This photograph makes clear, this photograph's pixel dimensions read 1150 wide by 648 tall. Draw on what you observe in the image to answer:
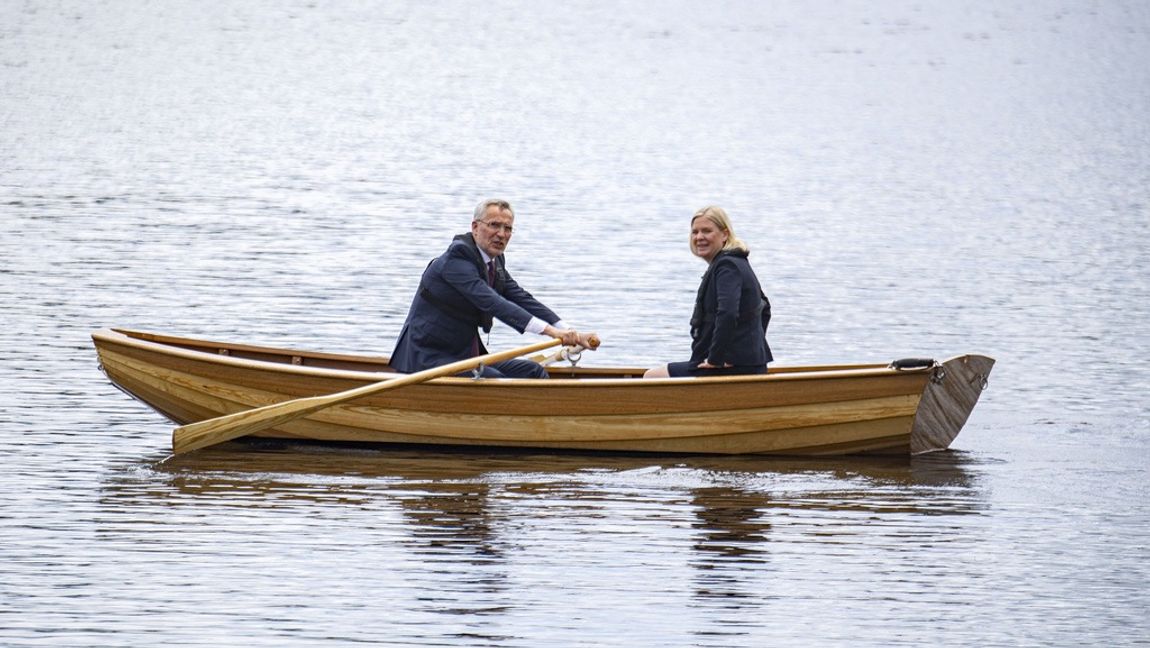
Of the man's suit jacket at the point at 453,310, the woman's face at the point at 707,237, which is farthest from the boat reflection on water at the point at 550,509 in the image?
the woman's face at the point at 707,237

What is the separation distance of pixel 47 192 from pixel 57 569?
59.0 feet

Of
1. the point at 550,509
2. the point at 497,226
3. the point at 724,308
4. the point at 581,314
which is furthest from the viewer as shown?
the point at 581,314

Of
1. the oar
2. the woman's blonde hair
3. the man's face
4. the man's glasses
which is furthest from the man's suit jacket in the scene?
the woman's blonde hair

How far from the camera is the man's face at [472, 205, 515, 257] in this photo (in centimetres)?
944

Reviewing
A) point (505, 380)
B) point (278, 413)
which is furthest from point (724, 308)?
point (278, 413)

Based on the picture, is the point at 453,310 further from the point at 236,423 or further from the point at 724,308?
the point at 724,308

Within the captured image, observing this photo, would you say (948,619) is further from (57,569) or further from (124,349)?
(124,349)

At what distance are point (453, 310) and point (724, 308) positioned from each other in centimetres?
152

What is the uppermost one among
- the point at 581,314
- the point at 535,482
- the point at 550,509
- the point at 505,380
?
the point at 581,314

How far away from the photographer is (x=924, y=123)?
38.2 metres

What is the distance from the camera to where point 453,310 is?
31.6 feet

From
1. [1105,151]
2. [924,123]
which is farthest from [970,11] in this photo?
[1105,151]

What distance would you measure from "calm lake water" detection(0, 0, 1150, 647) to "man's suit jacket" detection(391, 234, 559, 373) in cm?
58

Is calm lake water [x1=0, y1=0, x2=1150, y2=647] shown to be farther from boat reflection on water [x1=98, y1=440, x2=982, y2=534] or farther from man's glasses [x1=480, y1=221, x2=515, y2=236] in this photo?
man's glasses [x1=480, y1=221, x2=515, y2=236]
